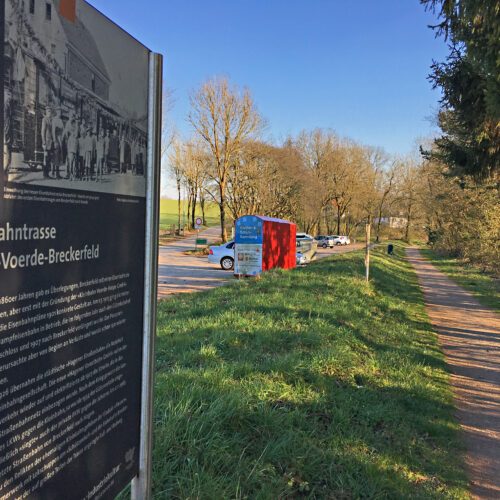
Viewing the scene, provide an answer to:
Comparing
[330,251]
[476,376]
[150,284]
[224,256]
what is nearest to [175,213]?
[330,251]

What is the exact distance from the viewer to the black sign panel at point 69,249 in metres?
1.22

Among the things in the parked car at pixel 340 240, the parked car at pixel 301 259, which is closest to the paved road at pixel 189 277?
the parked car at pixel 301 259

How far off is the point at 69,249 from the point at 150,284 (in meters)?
0.64

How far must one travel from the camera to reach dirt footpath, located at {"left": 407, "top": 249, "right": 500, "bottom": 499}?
4.13 meters

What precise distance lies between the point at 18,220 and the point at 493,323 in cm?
1185

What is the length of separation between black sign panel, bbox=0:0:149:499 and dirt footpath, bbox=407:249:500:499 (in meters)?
3.40

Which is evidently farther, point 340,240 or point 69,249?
point 340,240

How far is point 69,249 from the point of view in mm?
1427

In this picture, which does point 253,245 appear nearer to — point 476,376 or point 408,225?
point 476,376

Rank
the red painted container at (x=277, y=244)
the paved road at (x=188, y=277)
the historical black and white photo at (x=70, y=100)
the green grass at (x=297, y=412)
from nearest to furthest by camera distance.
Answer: the historical black and white photo at (x=70, y=100) → the green grass at (x=297, y=412) → the paved road at (x=188, y=277) → the red painted container at (x=277, y=244)

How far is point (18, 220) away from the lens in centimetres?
122

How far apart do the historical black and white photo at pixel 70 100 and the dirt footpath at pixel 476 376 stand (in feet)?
12.6

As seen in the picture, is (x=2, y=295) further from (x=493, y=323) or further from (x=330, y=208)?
Answer: (x=330, y=208)

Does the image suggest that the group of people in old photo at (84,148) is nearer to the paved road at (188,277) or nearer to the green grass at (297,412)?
the green grass at (297,412)
